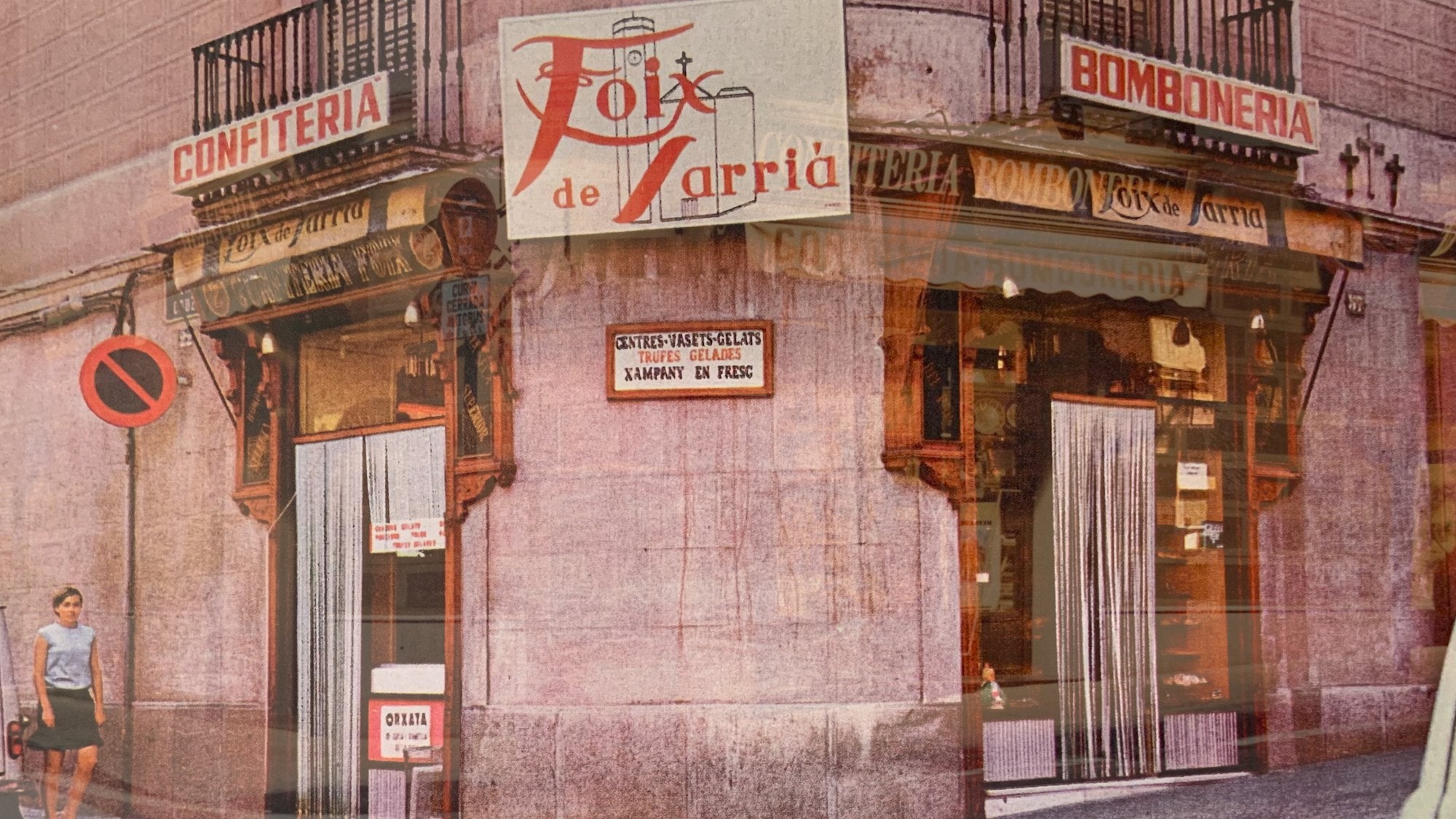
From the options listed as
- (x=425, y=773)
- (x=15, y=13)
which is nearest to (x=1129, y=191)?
(x=425, y=773)

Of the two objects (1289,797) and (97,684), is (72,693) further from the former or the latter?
(1289,797)

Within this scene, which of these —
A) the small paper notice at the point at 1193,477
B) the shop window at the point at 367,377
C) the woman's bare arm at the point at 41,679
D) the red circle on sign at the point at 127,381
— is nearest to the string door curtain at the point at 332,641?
the shop window at the point at 367,377

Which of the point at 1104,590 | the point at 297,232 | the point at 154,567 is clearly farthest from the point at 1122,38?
the point at 154,567

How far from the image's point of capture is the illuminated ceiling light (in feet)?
27.9

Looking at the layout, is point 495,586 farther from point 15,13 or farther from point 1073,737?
point 15,13

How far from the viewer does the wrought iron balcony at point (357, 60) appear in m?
8.12

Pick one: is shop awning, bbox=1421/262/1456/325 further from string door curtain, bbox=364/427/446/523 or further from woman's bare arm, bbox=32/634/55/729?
woman's bare arm, bbox=32/634/55/729

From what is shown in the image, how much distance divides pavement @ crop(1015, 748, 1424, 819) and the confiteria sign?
11.5 ft

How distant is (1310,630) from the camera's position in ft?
27.5

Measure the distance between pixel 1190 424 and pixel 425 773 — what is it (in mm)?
4729

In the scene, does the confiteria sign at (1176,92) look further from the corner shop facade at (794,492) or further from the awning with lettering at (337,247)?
the awning with lettering at (337,247)

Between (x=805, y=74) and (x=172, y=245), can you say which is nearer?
(x=805, y=74)

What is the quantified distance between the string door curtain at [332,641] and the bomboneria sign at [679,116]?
6.72 feet

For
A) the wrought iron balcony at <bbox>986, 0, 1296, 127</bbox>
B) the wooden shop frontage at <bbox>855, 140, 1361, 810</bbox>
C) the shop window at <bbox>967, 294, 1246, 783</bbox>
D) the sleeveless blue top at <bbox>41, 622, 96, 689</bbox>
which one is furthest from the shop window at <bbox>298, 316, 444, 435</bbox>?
the wrought iron balcony at <bbox>986, 0, 1296, 127</bbox>
